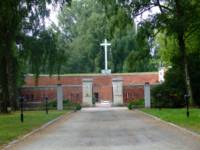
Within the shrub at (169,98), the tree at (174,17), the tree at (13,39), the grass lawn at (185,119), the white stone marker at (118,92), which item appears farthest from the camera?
the white stone marker at (118,92)

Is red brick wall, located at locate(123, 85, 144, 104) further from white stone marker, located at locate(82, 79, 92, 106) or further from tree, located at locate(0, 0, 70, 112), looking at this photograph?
tree, located at locate(0, 0, 70, 112)

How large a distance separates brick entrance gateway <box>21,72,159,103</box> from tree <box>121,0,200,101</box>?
16037 millimetres

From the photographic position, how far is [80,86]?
65625 mm

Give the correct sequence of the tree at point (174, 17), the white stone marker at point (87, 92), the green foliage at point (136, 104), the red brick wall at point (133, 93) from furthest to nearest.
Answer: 1. the red brick wall at point (133, 93)
2. the white stone marker at point (87, 92)
3. the green foliage at point (136, 104)
4. the tree at point (174, 17)

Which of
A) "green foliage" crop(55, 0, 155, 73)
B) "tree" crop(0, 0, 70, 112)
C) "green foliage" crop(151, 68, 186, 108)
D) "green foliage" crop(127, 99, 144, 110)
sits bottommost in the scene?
"green foliage" crop(127, 99, 144, 110)

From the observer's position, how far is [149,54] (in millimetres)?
49406

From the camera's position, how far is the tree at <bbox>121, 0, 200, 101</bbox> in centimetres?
4481

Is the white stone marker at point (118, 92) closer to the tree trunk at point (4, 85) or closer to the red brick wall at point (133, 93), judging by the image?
the red brick wall at point (133, 93)

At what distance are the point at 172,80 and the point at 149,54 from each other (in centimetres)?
593

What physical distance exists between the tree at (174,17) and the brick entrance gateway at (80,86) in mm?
16037

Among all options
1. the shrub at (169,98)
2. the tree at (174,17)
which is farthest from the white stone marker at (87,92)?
the tree at (174,17)

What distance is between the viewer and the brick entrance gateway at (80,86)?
6400cm

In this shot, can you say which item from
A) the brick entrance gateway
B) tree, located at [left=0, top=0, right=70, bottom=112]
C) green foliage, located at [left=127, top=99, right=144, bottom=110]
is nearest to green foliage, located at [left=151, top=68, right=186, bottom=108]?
green foliage, located at [left=127, top=99, right=144, bottom=110]

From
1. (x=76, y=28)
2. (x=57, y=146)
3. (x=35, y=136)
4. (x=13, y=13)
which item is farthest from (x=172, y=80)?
(x=76, y=28)
